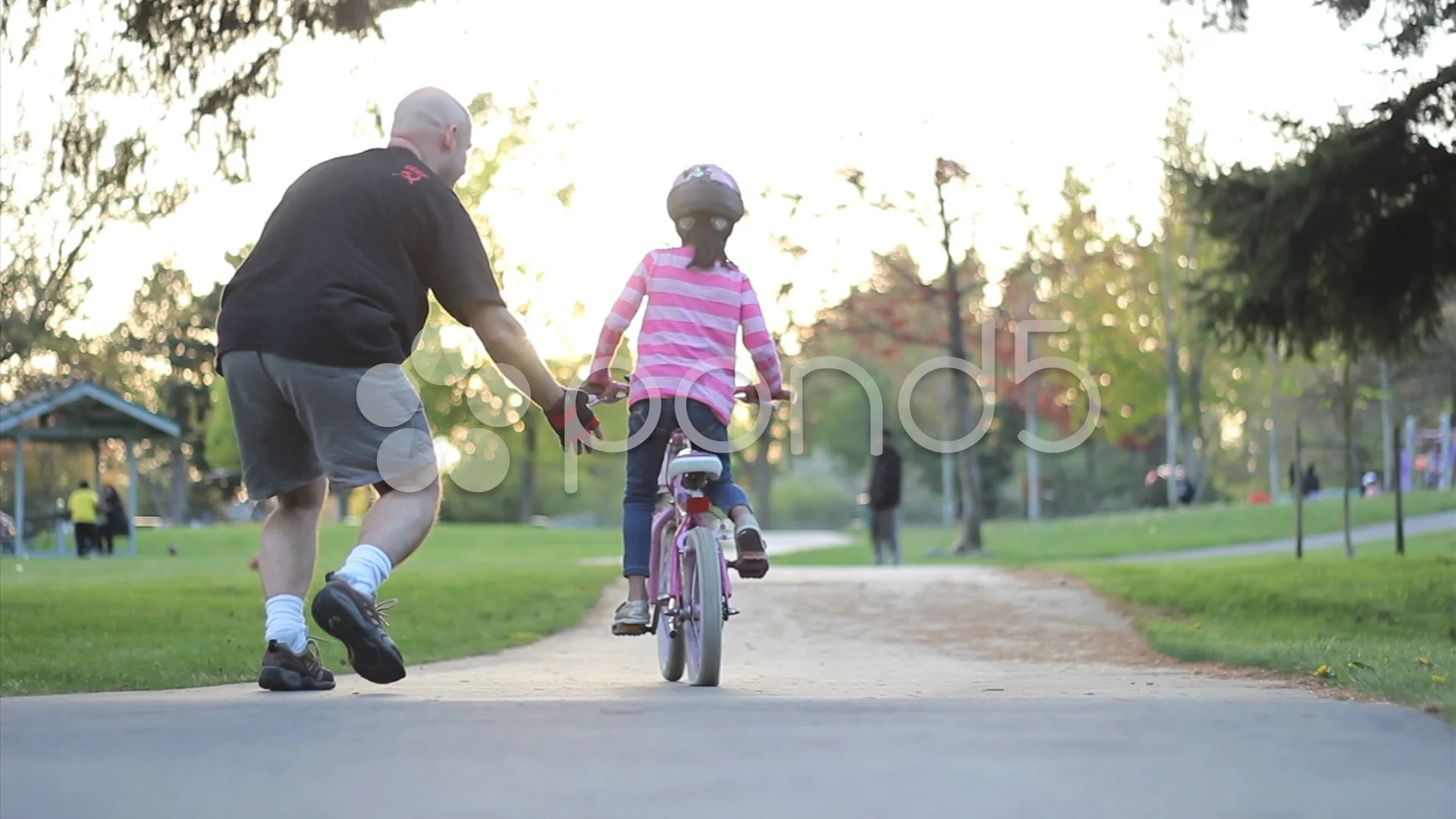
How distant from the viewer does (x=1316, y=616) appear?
40.6 feet

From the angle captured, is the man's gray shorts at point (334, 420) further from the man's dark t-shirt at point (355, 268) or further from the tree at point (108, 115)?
the tree at point (108, 115)

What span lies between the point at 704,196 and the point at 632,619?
66.9 inches

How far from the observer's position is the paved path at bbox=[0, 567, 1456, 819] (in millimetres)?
3279

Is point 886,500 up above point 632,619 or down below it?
above

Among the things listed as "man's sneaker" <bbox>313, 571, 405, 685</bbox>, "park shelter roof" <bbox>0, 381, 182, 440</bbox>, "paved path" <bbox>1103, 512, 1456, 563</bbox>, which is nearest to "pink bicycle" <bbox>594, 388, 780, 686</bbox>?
"man's sneaker" <bbox>313, 571, 405, 685</bbox>

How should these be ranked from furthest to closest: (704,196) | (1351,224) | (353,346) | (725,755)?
(1351,224) → (704,196) → (353,346) → (725,755)

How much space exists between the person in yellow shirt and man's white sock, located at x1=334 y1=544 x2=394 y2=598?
31012 mm

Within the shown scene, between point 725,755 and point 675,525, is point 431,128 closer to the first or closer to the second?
point 675,525

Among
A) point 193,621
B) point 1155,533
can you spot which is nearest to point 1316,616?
point 193,621

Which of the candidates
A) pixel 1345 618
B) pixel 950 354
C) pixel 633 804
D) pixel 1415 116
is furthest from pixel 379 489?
pixel 950 354

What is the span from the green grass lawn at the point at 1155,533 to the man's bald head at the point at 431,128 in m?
21.8

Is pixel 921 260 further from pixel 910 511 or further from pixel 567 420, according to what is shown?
pixel 910 511

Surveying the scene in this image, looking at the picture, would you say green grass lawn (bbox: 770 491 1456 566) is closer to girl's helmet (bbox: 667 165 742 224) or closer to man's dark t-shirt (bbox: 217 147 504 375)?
girl's helmet (bbox: 667 165 742 224)

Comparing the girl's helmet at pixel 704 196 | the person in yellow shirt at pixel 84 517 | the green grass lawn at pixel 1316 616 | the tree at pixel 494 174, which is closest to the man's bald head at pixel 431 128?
the girl's helmet at pixel 704 196
